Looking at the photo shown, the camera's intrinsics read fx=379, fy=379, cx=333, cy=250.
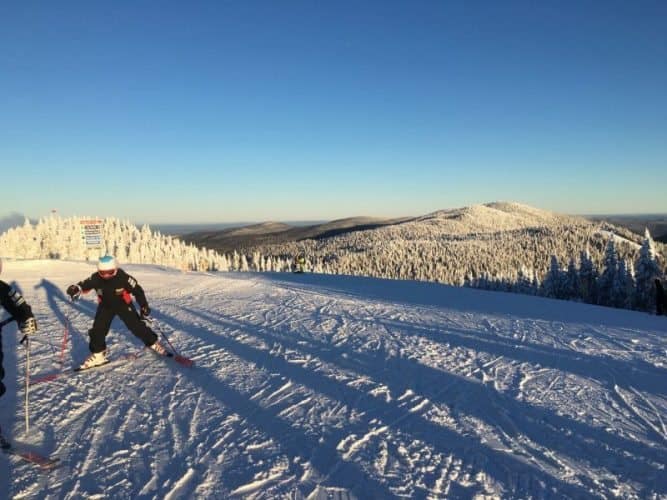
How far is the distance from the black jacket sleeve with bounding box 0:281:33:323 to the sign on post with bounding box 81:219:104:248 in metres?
22.1

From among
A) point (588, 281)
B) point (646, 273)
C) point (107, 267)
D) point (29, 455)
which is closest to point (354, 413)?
point (29, 455)

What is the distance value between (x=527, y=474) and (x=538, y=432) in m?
1.03

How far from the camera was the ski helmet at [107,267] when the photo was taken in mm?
6906

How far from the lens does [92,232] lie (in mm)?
24656

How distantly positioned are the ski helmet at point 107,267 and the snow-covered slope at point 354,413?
5.81 ft

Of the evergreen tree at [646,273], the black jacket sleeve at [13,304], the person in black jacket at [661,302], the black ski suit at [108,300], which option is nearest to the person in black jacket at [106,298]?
the black ski suit at [108,300]

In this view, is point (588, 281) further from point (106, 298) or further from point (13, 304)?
point (13, 304)

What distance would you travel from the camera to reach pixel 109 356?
25.7 feet

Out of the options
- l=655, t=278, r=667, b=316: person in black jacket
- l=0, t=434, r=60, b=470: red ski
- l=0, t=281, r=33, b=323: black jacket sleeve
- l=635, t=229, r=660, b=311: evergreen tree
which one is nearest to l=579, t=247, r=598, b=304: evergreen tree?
l=635, t=229, r=660, b=311: evergreen tree

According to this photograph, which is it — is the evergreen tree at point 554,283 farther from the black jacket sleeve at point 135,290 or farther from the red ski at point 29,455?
the red ski at point 29,455

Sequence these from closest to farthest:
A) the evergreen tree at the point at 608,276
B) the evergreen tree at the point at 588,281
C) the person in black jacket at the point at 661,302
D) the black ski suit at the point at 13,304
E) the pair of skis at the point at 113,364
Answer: the black ski suit at the point at 13,304
the pair of skis at the point at 113,364
the person in black jacket at the point at 661,302
the evergreen tree at the point at 608,276
the evergreen tree at the point at 588,281

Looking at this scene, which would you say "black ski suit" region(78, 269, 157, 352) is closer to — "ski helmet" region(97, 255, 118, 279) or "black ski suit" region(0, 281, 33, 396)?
"ski helmet" region(97, 255, 118, 279)

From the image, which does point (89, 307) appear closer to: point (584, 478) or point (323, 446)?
point (323, 446)

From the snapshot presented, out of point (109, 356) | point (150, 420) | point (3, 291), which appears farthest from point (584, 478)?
point (109, 356)
